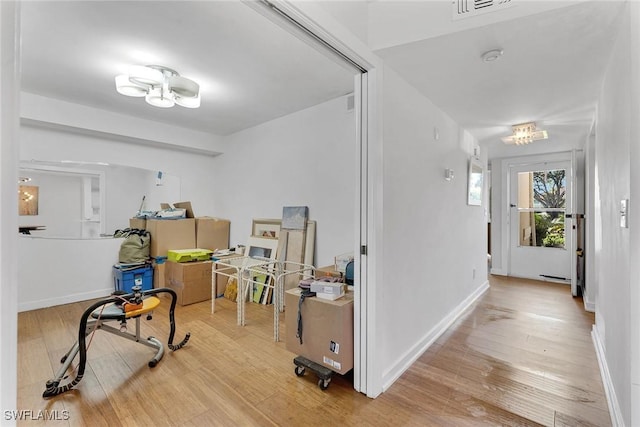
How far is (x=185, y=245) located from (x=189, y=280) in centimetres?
74

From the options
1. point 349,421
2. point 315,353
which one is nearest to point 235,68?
point 315,353

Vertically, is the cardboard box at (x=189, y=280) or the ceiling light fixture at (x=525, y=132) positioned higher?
the ceiling light fixture at (x=525, y=132)

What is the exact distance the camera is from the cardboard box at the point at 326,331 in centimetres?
195

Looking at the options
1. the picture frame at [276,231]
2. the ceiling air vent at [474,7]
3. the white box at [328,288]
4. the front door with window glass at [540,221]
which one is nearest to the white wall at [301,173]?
the picture frame at [276,231]

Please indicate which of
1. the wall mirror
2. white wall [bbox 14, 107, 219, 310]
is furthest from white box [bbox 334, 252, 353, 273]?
white wall [bbox 14, 107, 219, 310]

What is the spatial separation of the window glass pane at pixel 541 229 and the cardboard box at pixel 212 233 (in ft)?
16.9

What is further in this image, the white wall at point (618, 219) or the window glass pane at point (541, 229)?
the window glass pane at point (541, 229)

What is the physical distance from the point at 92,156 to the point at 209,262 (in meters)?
2.04

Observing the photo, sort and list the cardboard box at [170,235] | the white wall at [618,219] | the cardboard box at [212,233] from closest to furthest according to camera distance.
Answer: the white wall at [618,219]
the cardboard box at [170,235]
the cardboard box at [212,233]

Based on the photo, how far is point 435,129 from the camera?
2.73 meters

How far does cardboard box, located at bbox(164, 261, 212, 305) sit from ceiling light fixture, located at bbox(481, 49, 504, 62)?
371 centimetres

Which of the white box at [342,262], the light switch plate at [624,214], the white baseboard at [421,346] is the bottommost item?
the white baseboard at [421,346]

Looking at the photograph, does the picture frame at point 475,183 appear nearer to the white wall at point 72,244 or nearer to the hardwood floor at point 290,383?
the hardwood floor at point 290,383

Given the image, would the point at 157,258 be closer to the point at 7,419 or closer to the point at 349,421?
the point at 349,421
